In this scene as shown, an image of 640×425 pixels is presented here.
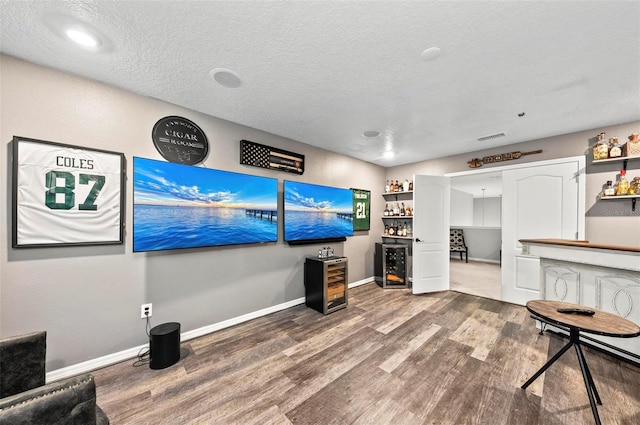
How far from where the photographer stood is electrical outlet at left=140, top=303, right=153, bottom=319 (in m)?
2.28

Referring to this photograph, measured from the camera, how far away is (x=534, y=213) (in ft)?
11.5

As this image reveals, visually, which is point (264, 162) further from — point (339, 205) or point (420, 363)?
point (420, 363)

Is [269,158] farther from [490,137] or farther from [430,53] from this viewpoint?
[490,137]

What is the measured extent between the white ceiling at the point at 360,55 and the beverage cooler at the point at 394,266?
259cm

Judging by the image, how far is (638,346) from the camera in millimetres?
2055

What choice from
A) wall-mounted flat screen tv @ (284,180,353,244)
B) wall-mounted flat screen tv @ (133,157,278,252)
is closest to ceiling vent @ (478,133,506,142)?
wall-mounted flat screen tv @ (284,180,353,244)

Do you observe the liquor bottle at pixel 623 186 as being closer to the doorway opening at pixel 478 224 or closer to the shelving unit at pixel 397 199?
the shelving unit at pixel 397 199

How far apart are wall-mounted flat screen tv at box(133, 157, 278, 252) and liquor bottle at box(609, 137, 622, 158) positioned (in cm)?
431

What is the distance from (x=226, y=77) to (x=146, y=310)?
7.88ft

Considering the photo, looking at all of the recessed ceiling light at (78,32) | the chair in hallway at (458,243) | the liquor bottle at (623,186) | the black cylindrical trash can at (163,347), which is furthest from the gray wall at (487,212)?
the recessed ceiling light at (78,32)

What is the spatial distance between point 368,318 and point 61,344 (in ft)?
10.2

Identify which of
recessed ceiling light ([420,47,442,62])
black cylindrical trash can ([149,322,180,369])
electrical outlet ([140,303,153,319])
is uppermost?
recessed ceiling light ([420,47,442,62])

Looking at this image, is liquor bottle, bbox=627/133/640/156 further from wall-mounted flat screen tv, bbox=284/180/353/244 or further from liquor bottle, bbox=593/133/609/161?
wall-mounted flat screen tv, bbox=284/180/353/244

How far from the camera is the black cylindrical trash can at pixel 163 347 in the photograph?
2062mm
